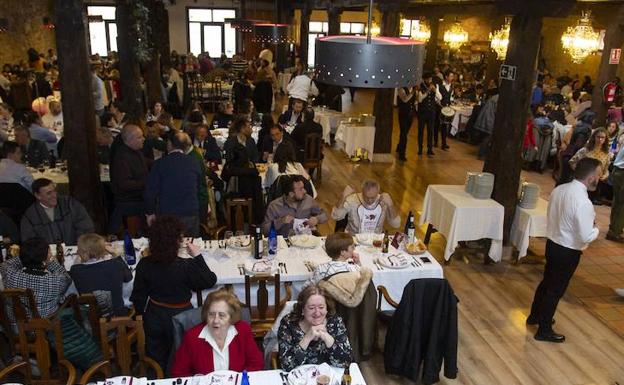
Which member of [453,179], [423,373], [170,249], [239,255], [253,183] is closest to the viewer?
[170,249]

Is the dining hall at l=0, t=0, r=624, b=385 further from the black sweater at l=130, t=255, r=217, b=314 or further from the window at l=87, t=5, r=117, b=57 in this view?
the window at l=87, t=5, r=117, b=57

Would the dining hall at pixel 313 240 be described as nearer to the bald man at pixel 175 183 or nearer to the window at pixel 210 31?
the bald man at pixel 175 183

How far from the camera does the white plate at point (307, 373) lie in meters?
2.77

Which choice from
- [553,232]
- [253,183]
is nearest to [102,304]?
[253,183]

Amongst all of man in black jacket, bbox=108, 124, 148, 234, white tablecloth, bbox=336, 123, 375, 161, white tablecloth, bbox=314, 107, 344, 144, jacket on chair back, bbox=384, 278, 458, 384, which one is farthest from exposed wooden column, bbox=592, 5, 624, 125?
man in black jacket, bbox=108, 124, 148, 234

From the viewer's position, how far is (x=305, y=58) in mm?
15039

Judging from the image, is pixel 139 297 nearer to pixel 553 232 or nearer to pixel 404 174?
pixel 553 232

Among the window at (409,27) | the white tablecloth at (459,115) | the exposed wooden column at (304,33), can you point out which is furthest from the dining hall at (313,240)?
the window at (409,27)

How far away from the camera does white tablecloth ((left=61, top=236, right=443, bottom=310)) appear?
12.6ft

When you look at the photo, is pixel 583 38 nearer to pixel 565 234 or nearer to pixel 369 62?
pixel 565 234

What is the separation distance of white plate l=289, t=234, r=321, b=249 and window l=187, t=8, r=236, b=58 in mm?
15785

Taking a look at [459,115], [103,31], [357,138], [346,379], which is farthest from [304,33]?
[346,379]

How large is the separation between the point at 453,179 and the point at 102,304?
616 centimetres

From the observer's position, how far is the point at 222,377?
279 centimetres
